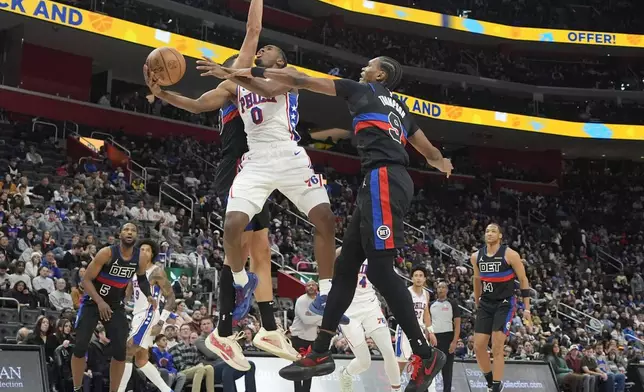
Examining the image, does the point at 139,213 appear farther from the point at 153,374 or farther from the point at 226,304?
the point at 226,304

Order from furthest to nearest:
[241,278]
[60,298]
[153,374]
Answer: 1. [60,298]
2. [153,374]
3. [241,278]

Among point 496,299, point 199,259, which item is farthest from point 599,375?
point 199,259

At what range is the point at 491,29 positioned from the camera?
34.3 metres

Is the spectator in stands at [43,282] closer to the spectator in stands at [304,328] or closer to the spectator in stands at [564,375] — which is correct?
the spectator in stands at [304,328]

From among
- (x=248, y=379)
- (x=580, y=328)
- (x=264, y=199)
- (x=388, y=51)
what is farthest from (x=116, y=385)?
(x=388, y=51)

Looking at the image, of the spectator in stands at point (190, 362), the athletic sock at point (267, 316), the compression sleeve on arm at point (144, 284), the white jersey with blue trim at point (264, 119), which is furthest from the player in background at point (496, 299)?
the white jersey with blue trim at point (264, 119)

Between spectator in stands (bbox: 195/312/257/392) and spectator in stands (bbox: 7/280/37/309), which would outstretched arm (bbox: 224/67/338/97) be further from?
spectator in stands (bbox: 7/280/37/309)

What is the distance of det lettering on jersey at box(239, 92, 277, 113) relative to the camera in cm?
654

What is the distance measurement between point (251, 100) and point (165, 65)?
0.73 metres

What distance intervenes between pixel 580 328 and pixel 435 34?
669 inches

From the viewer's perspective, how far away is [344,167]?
3175cm

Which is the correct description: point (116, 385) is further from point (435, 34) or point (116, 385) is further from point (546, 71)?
point (546, 71)

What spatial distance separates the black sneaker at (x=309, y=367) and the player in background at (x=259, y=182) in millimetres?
529

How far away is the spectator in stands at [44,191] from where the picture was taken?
1795 cm
